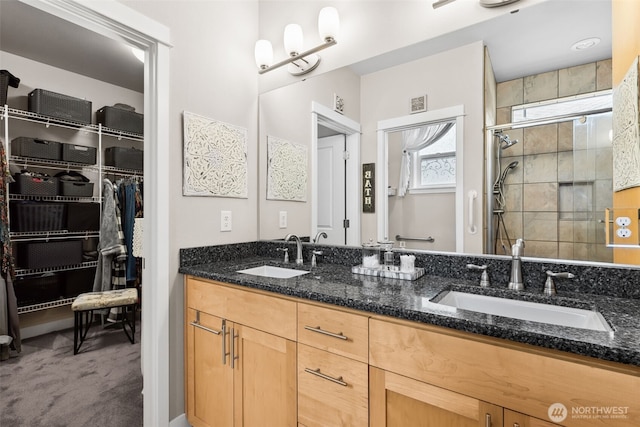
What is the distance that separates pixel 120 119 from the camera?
3.50 metres

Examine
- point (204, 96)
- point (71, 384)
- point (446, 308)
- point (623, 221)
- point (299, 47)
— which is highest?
point (299, 47)

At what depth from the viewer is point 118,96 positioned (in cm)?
379

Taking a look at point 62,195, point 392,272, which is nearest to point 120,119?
point 62,195

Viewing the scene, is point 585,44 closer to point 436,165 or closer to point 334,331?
point 436,165

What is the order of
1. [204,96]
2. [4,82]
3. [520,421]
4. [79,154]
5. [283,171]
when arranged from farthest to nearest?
[79,154]
[4,82]
[283,171]
[204,96]
[520,421]

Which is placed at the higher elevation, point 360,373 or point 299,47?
point 299,47

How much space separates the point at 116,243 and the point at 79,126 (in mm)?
1263

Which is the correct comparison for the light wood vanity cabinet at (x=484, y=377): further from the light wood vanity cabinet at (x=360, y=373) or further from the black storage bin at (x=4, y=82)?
the black storage bin at (x=4, y=82)

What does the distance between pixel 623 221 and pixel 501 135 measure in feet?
1.71

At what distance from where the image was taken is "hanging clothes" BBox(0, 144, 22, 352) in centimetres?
259

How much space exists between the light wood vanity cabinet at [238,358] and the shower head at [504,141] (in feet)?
3.59

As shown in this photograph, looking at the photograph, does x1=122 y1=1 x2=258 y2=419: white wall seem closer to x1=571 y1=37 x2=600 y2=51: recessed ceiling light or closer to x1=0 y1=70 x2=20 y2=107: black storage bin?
x1=571 y1=37 x2=600 y2=51: recessed ceiling light

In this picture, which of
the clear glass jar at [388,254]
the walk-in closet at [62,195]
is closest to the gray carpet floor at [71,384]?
the walk-in closet at [62,195]

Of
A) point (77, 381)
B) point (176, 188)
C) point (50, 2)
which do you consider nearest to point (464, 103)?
point (176, 188)
